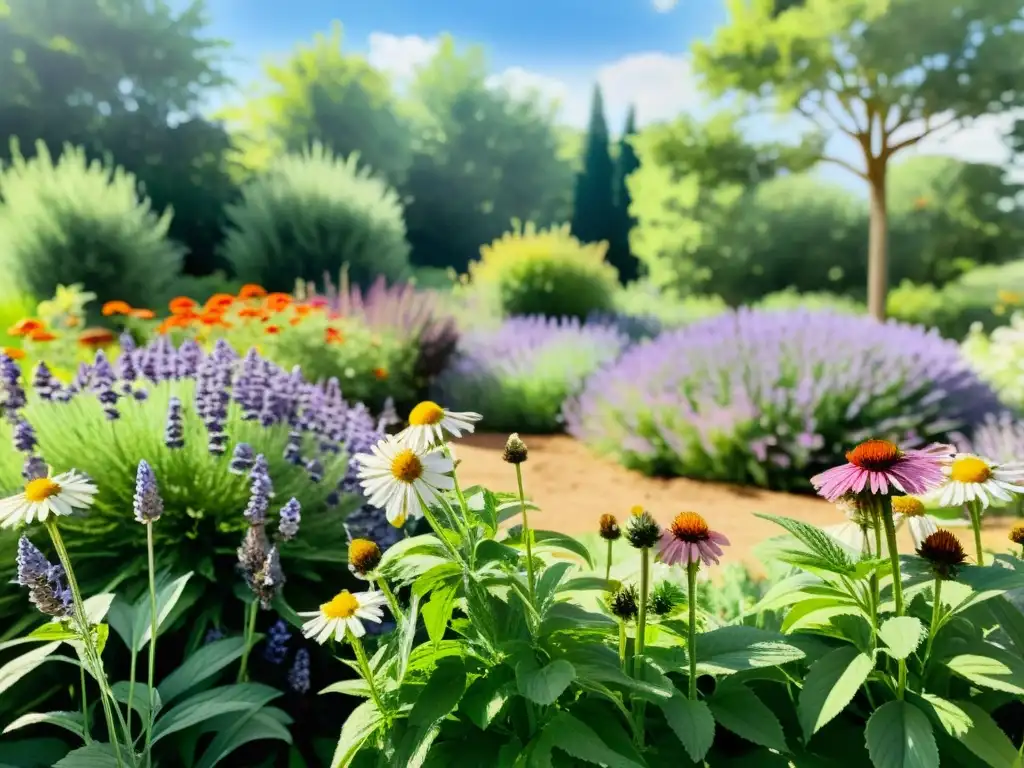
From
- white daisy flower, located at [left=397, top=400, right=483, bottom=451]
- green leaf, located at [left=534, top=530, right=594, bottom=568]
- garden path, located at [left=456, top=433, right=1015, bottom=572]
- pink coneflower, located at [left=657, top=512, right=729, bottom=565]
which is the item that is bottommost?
garden path, located at [left=456, top=433, right=1015, bottom=572]

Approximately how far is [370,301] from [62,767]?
7847 mm

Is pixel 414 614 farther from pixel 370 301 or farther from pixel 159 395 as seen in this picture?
pixel 370 301

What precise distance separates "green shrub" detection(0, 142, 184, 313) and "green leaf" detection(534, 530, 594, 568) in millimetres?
9680

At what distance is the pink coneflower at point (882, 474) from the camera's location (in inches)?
45.6

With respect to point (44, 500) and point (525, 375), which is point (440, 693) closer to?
point (44, 500)

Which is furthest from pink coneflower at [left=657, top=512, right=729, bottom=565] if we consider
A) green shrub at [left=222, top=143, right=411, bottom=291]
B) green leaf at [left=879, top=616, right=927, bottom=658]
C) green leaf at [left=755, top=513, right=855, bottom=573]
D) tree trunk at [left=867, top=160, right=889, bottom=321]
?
tree trunk at [left=867, top=160, right=889, bottom=321]

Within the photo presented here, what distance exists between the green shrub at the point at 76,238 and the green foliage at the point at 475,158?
18.5m

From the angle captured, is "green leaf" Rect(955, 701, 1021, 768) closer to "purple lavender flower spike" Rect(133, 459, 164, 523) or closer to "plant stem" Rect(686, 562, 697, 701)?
"plant stem" Rect(686, 562, 697, 701)

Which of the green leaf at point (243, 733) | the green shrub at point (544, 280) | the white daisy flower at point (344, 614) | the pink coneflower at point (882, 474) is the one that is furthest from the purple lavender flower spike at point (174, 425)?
the green shrub at point (544, 280)

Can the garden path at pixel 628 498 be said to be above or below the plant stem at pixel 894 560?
below

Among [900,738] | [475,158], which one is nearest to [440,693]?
[900,738]

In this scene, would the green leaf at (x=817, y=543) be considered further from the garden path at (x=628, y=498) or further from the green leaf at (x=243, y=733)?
the garden path at (x=628, y=498)

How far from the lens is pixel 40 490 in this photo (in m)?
1.32

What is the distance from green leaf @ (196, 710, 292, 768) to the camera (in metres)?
1.70
